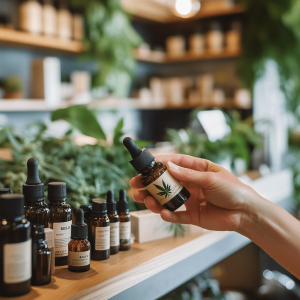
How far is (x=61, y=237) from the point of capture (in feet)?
2.27

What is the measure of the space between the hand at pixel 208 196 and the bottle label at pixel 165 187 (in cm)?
3

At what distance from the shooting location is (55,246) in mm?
692

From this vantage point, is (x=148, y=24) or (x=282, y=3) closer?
(x=282, y=3)

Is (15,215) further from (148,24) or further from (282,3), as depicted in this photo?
(148,24)

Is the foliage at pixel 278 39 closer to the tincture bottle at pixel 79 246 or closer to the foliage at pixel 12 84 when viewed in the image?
the foliage at pixel 12 84

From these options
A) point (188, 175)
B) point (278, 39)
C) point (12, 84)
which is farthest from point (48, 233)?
point (278, 39)

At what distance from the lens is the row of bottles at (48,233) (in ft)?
1.76

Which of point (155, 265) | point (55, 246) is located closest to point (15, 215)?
point (55, 246)

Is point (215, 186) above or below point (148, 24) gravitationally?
below

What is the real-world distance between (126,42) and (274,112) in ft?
4.60

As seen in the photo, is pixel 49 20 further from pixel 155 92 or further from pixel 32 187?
pixel 32 187

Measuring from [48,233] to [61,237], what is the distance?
2.1 inches

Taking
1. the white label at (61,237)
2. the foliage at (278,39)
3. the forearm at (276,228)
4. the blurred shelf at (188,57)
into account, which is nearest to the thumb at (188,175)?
the forearm at (276,228)

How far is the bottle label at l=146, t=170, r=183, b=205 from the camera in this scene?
0.67 metres
